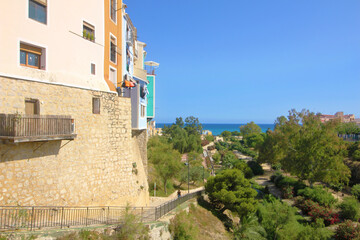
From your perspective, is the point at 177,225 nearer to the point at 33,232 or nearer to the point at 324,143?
the point at 33,232

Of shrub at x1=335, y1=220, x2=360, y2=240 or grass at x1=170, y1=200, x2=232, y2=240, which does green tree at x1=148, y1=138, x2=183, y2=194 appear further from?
shrub at x1=335, y1=220, x2=360, y2=240

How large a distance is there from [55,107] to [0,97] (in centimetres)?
211

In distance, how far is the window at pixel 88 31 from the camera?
41.2 ft

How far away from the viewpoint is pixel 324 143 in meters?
36.1

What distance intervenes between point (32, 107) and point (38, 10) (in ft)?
14.1

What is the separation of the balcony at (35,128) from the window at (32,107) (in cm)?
78

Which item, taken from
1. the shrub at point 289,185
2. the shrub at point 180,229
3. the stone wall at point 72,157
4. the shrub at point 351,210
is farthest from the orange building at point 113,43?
the shrub at point 289,185

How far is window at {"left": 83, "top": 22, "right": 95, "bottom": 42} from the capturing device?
1256 cm

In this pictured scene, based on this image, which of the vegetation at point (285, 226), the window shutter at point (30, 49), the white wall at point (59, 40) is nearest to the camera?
the white wall at point (59, 40)

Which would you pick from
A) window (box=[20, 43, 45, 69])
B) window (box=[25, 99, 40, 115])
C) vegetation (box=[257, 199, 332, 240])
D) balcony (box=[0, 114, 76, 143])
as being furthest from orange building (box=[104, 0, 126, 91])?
vegetation (box=[257, 199, 332, 240])

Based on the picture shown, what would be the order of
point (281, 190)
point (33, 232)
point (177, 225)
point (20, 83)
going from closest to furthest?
1. point (33, 232)
2. point (20, 83)
3. point (177, 225)
4. point (281, 190)

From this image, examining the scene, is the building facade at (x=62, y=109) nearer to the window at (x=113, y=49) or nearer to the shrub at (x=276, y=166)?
the window at (x=113, y=49)

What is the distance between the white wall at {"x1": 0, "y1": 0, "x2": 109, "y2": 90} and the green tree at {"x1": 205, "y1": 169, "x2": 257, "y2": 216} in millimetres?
18054

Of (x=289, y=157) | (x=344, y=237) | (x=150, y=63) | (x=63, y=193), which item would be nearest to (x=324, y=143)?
(x=289, y=157)
